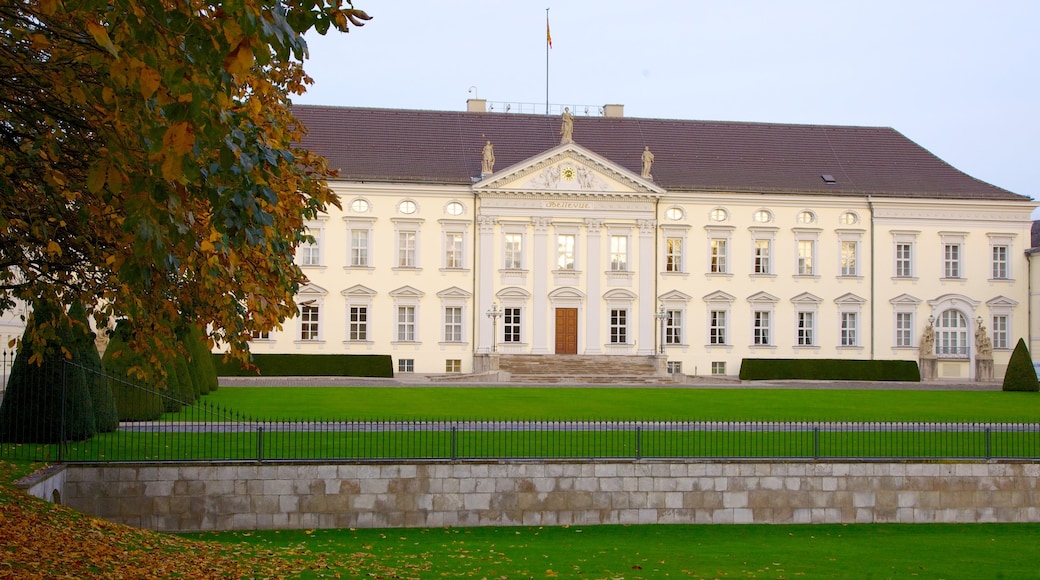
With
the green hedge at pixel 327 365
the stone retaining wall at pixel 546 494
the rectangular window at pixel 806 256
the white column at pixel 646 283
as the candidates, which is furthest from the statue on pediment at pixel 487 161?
the stone retaining wall at pixel 546 494

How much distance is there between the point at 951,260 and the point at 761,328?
9385mm

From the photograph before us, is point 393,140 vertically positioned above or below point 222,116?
above

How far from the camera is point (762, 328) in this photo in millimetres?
54250

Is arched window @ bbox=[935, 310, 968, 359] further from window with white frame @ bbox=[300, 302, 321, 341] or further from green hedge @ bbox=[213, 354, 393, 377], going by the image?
window with white frame @ bbox=[300, 302, 321, 341]

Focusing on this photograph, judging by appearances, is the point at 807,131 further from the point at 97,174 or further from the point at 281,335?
the point at 97,174

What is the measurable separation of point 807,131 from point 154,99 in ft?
181

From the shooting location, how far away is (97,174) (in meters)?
6.26

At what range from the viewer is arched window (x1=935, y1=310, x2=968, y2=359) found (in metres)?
54.4

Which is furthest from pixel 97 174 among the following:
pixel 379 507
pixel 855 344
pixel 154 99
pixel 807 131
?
pixel 807 131

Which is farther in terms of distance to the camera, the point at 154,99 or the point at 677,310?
the point at 677,310

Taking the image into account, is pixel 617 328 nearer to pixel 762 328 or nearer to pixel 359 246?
pixel 762 328

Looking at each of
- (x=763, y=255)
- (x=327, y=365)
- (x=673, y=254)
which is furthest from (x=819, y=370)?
(x=327, y=365)

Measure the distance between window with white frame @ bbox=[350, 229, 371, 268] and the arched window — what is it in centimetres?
2628

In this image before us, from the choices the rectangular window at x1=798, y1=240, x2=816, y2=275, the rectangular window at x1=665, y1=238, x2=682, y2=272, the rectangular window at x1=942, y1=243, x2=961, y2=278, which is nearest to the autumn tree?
the rectangular window at x1=665, y1=238, x2=682, y2=272
